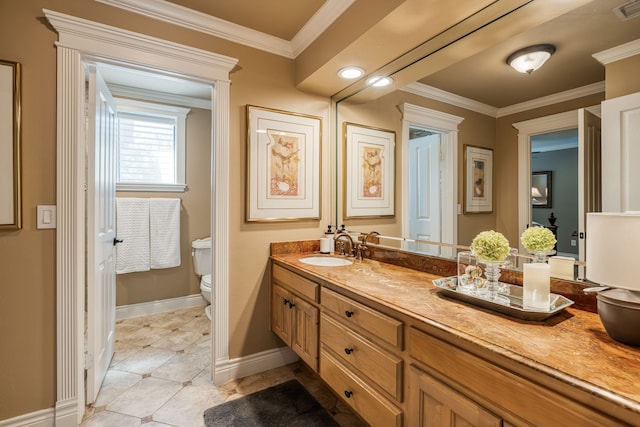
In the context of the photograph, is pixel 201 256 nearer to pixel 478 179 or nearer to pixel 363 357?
pixel 363 357

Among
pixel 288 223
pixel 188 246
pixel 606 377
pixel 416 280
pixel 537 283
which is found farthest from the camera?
pixel 188 246

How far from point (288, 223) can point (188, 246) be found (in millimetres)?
1801

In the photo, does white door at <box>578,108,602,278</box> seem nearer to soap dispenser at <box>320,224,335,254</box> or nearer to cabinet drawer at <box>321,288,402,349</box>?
cabinet drawer at <box>321,288,402,349</box>

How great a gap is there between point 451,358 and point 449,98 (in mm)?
1373

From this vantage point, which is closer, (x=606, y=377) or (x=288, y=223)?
(x=606, y=377)

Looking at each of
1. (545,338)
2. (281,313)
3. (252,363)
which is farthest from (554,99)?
(252,363)

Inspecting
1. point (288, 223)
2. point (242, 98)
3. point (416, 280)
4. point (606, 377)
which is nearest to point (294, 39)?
point (242, 98)

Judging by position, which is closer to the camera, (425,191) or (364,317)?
(364,317)

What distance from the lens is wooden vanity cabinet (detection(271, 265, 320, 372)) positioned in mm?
1726

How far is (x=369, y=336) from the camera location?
4.26 feet

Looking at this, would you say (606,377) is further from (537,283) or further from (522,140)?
(522,140)

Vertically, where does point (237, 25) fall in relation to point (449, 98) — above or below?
above

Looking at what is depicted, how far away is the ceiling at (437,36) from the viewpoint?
3.79 ft

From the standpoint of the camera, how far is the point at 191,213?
3.55 m
